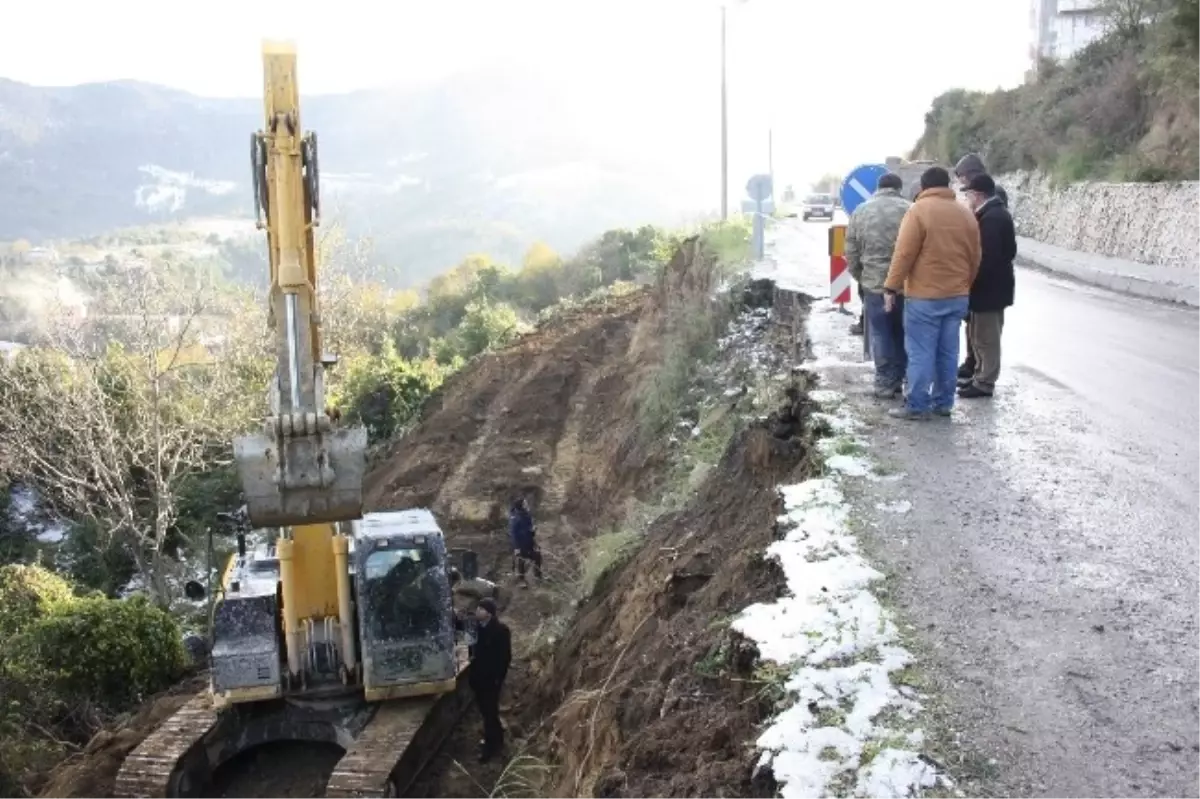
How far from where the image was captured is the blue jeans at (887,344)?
852cm

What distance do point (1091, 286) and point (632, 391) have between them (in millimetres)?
8147

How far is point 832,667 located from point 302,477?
4.02 meters

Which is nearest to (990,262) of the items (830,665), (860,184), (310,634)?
(860,184)

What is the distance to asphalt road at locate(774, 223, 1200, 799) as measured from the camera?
3.88 m

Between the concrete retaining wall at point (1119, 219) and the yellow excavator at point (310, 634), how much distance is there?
578 inches

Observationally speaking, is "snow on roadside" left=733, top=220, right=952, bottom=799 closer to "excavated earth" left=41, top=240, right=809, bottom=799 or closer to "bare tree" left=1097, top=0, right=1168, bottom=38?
"excavated earth" left=41, top=240, right=809, bottom=799

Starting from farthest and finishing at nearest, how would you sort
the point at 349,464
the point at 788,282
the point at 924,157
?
the point at 924,157 < the point at 788,282 < the point at 349,464

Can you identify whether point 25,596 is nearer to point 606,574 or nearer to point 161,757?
point 161,757

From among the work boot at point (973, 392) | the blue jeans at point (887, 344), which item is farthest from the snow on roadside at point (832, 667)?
the work boot at point (973, 392)

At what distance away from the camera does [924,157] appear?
126ft

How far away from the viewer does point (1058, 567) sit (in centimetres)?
542

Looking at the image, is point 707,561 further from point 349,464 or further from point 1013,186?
point 1013,186

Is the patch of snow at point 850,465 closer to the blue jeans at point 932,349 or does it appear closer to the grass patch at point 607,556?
the blue jeans at point 932,349

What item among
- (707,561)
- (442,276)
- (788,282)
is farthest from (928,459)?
(442,276)
